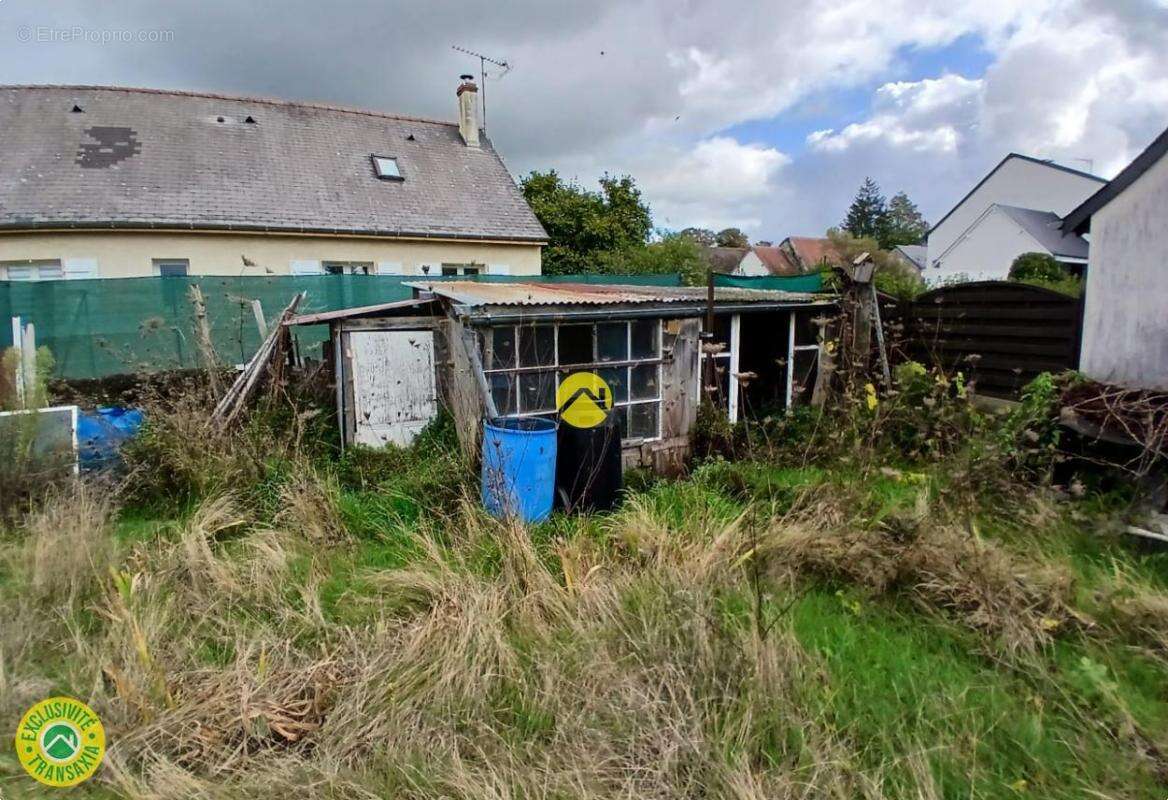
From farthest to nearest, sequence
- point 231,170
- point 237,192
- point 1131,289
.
Result: 1. point 231,170
2. point 237,192
3. point 1131,289

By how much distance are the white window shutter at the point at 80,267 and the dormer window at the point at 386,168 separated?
6.91m

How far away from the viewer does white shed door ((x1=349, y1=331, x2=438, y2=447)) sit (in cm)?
666

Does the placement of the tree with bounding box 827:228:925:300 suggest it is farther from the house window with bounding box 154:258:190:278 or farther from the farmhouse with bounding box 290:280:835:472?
the house window with bounding box 154:258:190:278

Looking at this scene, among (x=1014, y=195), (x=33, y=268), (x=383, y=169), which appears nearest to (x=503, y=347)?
(x=33, y=268)

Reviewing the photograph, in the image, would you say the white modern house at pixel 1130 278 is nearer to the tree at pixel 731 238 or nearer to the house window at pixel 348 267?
the house window at pixel 348 267

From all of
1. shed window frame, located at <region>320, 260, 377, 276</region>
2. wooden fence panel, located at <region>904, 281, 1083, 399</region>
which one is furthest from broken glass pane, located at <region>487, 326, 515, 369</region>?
shed window frame, located at <region>320, 260, 377, 276</region>

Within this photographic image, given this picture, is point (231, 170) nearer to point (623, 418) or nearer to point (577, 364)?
point (577, 364)

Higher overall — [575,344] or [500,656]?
[575,344]

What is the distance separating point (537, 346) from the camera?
601cm

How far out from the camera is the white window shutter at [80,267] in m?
12.9

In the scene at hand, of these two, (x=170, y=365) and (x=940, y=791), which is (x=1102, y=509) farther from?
(x=170, y=365)

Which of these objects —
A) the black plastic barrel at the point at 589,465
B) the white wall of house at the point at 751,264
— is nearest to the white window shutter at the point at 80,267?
the black plastic barrel at the point at 589,465

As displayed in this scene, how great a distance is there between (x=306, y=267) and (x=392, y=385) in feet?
31.5

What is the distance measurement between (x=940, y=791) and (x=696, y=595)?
116 centimetres
